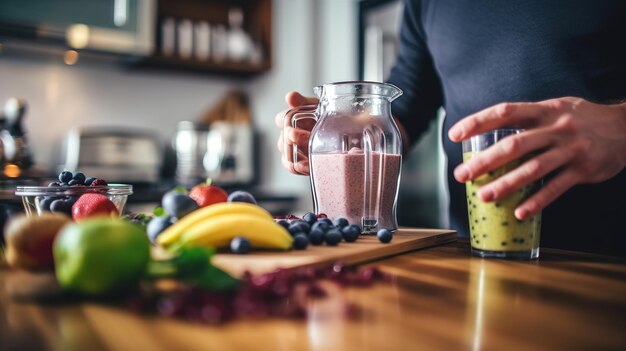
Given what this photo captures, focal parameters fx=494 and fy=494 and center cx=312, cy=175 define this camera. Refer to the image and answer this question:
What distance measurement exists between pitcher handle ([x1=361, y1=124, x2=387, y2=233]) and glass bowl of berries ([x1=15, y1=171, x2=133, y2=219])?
447 mm

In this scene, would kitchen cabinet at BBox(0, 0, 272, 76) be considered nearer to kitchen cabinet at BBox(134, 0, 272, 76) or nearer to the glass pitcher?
kitchen cabinet at BBox(134, 0, 272, 76)

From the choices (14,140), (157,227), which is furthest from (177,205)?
(14,140)

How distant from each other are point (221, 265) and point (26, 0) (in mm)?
2499

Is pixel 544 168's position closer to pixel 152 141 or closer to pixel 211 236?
pixel 211 236

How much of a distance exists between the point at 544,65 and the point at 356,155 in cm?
54

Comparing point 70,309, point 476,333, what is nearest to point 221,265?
point 70,309

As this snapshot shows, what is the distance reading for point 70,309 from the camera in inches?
18.0

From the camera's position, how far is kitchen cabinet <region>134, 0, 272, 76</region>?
3.00 metres

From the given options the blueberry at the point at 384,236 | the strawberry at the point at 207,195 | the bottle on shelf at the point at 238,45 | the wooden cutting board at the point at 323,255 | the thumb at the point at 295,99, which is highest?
the bottle on shelf at the point at 238,45

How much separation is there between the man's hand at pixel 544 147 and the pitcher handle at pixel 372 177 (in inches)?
10.3

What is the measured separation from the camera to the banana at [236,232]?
636mm

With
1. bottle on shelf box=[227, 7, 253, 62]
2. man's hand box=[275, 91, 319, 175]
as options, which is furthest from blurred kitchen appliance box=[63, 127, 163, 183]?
man's hand box=[275, 91, 319, 175]

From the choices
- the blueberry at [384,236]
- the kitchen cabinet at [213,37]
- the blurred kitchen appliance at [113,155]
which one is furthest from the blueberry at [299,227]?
the kitchen cabinet at [213,37]

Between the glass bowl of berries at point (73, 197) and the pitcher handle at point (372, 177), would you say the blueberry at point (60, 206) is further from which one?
the pitcher handle at point (372, 177)
